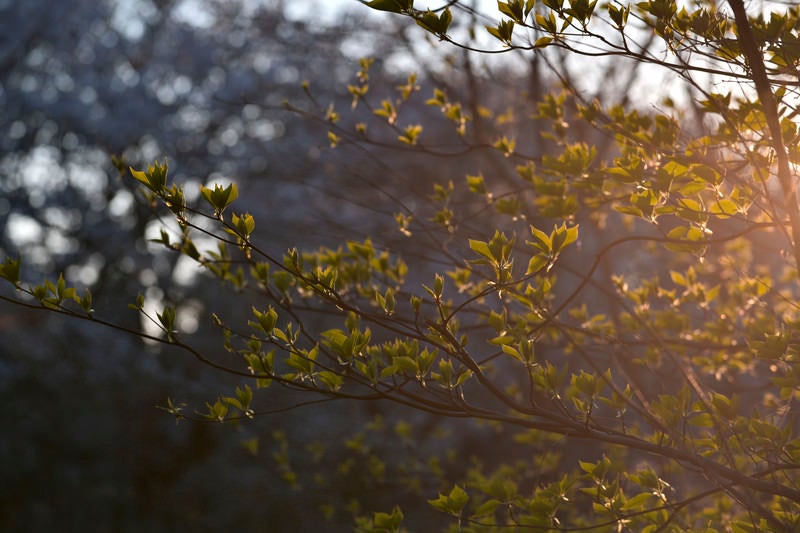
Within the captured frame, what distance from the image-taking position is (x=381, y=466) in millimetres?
3357

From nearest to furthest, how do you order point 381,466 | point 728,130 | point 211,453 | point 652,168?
1. point 728,130
2. point 652,168
3. point 381,466
4. point 211,453

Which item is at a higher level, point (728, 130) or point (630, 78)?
point (630, 78)

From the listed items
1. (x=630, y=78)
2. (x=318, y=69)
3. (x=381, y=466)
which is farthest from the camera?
(x=318, y=69)

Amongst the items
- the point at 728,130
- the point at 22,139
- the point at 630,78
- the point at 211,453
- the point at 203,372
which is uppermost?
the point at 630,78

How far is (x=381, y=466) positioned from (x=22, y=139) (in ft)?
29.2

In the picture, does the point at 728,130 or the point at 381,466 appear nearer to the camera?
the point at 728,130

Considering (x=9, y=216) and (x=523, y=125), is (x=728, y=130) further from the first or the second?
(x=9, y=216)

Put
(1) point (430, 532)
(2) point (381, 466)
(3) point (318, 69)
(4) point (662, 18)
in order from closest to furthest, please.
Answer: (4) point (662, 18) < (2) point (381, 466) < (1) point (430, 532) < (3) point (318, 69)

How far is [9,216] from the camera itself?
998 centimetres

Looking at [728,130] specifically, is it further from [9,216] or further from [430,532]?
[9,216]

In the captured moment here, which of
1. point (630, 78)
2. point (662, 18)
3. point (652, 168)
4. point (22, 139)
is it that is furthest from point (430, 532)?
point (22, 139)

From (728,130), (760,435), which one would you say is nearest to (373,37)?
(728,130)

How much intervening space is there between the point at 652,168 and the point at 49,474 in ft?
30.6

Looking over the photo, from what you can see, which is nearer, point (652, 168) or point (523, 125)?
point (652, 168)
